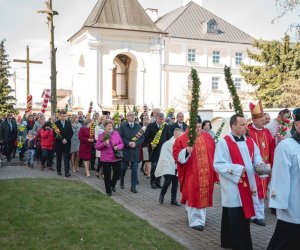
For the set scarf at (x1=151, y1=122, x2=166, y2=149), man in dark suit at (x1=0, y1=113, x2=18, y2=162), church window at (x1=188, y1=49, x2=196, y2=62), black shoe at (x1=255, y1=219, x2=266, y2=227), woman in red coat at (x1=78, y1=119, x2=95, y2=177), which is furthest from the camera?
church window at (x1=188, y1=49, x2=196, y2=62)

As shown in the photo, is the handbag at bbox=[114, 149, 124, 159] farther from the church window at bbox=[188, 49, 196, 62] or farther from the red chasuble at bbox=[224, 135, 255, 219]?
the church window at bbox=[188, 49, 196, 62]

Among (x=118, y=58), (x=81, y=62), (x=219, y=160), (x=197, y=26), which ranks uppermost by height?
(x=197, y=26)

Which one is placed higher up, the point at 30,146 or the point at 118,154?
the point at 118,154

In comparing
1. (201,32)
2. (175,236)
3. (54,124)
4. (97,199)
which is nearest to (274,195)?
(175,236)

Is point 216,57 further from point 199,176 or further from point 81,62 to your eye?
point 199,176

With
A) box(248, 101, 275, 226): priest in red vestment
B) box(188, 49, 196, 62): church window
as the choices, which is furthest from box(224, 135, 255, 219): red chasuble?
box(188, 49, 196, 62): church window

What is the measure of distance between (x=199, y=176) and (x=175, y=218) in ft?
4.39

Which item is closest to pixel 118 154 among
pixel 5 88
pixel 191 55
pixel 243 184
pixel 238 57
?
pixel 243 184

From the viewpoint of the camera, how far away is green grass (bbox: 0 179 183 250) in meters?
6.96

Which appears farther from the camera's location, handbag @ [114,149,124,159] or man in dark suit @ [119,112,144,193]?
man in dark suit @ [119,112,144,193]

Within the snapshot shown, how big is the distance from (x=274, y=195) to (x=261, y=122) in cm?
370

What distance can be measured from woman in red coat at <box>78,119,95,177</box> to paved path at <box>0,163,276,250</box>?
919mm

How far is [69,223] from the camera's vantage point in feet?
26.6

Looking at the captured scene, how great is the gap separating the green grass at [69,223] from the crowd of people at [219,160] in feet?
3.24
